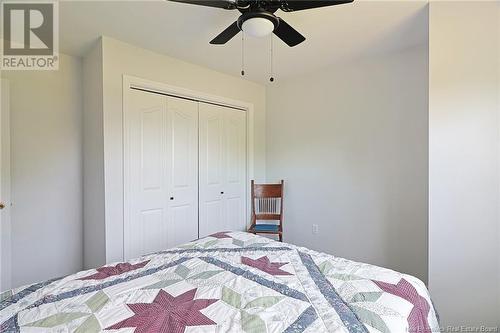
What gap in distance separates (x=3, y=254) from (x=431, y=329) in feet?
10.2

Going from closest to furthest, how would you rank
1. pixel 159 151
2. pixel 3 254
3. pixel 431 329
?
pixel 431 329 → pixel 3 254 → pixel 159 151

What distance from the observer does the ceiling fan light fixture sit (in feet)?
4.74

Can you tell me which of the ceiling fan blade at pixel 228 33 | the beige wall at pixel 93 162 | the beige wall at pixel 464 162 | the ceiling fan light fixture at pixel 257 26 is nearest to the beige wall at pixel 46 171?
the beige wall at pixel 93 162

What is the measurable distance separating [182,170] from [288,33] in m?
1.84

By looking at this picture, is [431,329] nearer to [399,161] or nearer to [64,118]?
[399,161]

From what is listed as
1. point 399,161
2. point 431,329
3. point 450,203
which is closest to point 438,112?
point 450,203

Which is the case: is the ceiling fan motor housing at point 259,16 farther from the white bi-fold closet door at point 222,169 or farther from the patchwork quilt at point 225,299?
the white bi-fold closet door at point 222,169

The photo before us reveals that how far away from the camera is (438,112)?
70.2 inches

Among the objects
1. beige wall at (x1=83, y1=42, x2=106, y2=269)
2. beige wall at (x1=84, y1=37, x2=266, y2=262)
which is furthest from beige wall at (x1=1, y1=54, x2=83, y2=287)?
beige wall at (x1=84, y1=37, x2=266, y2=262)

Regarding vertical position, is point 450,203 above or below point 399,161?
below

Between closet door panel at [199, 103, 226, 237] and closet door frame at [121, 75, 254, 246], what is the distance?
0.13 meters

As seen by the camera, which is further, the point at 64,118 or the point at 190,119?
the point at 190,119

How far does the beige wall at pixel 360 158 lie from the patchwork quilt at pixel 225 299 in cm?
144

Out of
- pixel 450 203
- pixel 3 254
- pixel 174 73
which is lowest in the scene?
pixel 3 254
